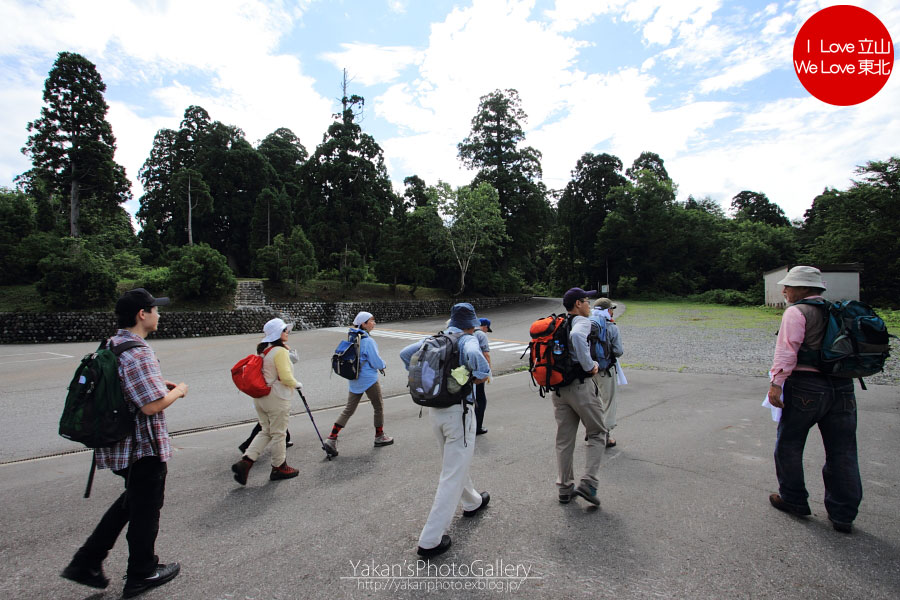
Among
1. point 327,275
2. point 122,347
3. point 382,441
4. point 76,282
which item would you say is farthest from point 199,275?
point 122,347

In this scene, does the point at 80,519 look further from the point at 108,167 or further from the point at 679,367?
the point at 108,167

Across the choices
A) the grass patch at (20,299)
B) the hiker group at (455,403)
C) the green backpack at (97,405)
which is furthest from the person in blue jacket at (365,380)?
the grass patch at (20,299)

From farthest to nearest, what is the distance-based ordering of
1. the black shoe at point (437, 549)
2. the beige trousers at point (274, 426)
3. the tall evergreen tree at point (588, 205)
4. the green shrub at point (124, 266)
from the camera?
the tall evergreen tree at point (588, 205) < the green shrub at point (124, 266) < the beige trousers at point (274, 426) < the black shoe at point (437, 549)

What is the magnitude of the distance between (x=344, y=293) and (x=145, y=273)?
11060 millimetres

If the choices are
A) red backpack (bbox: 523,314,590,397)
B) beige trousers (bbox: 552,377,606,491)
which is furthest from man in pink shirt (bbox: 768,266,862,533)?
red backpack (bbox: 523,314,590,397)

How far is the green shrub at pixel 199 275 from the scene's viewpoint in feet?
72.6

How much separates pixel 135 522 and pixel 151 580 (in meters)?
0.39

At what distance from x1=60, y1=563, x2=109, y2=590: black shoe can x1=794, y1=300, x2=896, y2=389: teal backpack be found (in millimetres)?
4946

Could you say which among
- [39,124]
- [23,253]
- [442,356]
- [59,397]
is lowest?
[59,397]

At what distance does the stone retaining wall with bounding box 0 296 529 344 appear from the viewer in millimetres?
18422

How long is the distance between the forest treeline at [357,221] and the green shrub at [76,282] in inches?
2.3

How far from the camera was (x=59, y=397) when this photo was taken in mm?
8641

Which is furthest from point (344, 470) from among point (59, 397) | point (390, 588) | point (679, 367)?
point (679, 367)

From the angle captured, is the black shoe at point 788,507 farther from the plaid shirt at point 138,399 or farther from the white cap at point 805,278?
the plaid shirt at point 138,399
